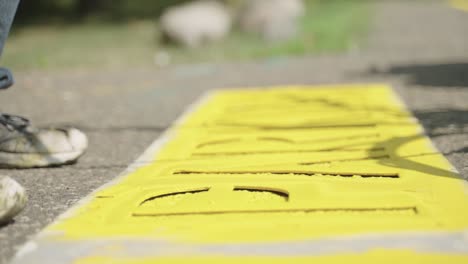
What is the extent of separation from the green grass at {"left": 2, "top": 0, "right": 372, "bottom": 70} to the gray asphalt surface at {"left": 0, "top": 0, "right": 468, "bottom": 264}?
63 cm

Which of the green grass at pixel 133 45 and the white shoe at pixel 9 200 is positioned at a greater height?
the green grass at pixel 133 45

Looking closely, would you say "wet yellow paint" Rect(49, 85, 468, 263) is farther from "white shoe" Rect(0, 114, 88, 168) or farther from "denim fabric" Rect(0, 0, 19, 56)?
"denim fabric" Rect(0, 0, 19, 56)

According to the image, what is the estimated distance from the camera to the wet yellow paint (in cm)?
247

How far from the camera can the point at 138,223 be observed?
2.61m

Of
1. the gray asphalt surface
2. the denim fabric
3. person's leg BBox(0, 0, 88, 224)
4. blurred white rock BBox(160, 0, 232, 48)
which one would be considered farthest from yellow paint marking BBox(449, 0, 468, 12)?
the denim fabric

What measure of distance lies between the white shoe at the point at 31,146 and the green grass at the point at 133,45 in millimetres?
5942

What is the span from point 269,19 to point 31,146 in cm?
837

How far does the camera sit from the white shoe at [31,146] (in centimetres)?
358

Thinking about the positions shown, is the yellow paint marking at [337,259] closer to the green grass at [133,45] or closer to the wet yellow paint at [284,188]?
the wet yellow paint at [284,188]

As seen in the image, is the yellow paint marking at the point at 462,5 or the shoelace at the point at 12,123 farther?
the yellow paint marking at the point at 462,5

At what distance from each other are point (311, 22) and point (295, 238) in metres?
10.9

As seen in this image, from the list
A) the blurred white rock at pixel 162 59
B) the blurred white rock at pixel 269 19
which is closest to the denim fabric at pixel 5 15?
the blurred white rock at pixel 162 59

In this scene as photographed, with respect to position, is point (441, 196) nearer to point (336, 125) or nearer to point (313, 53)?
point (336, 125)

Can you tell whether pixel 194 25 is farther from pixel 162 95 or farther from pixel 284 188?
pixel 284 188
